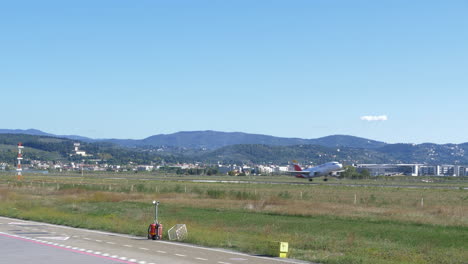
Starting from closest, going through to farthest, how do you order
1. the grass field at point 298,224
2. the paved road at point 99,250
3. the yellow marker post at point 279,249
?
the paved road at point 99,250 < the yellow marker post at point 279,249 < the grass field at point 298,224

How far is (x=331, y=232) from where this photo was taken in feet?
103

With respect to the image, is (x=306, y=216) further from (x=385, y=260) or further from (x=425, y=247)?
(x=385, y=260)

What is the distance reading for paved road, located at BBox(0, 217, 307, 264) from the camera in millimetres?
20500

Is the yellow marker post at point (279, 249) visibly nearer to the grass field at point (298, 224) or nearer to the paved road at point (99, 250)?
the grass field at point (298, 224)

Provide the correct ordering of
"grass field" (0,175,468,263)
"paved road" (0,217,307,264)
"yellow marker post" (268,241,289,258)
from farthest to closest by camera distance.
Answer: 1. "grass field" (0,175,468,263)
2. "yellow marker post" (268,241,289,258)
3. "paved road" (0,217,307,264)

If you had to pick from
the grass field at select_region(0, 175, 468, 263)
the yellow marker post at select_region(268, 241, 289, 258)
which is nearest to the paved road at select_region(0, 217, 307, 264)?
the yellow marker post at select_region(268, 241, 289, 258)

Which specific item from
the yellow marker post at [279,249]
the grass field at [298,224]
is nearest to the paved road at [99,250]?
the yellow marker post at [279,249]

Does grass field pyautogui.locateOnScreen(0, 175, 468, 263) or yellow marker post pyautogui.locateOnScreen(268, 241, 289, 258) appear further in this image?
→ grass field pyautogui.locateOnScreen(0, 175, 468, 263)

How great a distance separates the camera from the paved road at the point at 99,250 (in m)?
20.5

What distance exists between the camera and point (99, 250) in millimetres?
22891

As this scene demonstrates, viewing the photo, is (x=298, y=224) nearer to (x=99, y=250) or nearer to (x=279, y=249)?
(x=279, y=249)

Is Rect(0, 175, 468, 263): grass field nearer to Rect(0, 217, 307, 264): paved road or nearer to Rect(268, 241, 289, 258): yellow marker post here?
Rect(268, 241, 289, 258): yellow marker post

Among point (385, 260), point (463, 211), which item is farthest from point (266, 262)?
point (463, 211)

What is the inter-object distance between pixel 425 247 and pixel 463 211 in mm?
18862
